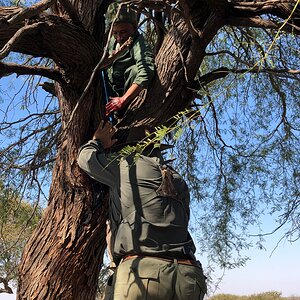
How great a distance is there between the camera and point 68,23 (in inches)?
145

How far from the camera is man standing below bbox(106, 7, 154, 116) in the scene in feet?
12.1

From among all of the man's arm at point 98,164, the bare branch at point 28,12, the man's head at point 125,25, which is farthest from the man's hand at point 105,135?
the bare branch at point 28,12

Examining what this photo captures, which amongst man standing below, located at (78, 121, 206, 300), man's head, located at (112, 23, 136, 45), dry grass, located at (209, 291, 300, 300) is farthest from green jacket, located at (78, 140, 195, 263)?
dry grass, located at (209, 291, 300, 300)

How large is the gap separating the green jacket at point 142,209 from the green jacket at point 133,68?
825 mm

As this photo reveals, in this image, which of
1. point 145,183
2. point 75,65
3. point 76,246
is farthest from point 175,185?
point 75,65

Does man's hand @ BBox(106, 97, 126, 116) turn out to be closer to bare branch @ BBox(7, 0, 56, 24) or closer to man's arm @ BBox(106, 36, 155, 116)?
man's arm @ BBox(106, 36, 155, 116)

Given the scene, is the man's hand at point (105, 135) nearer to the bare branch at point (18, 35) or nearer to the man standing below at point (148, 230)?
the man standing below at point (148, 230)

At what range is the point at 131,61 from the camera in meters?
3.90

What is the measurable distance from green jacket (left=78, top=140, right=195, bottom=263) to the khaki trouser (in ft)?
0.25

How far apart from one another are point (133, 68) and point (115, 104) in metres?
0.33

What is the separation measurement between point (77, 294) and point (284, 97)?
3.59m

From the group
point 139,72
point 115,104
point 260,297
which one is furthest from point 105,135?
point 260,297

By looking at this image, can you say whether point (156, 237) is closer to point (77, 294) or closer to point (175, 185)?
point (175, 185)

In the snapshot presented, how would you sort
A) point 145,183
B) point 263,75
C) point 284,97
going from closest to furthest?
point 145,183, point 284,97, point 263,75
